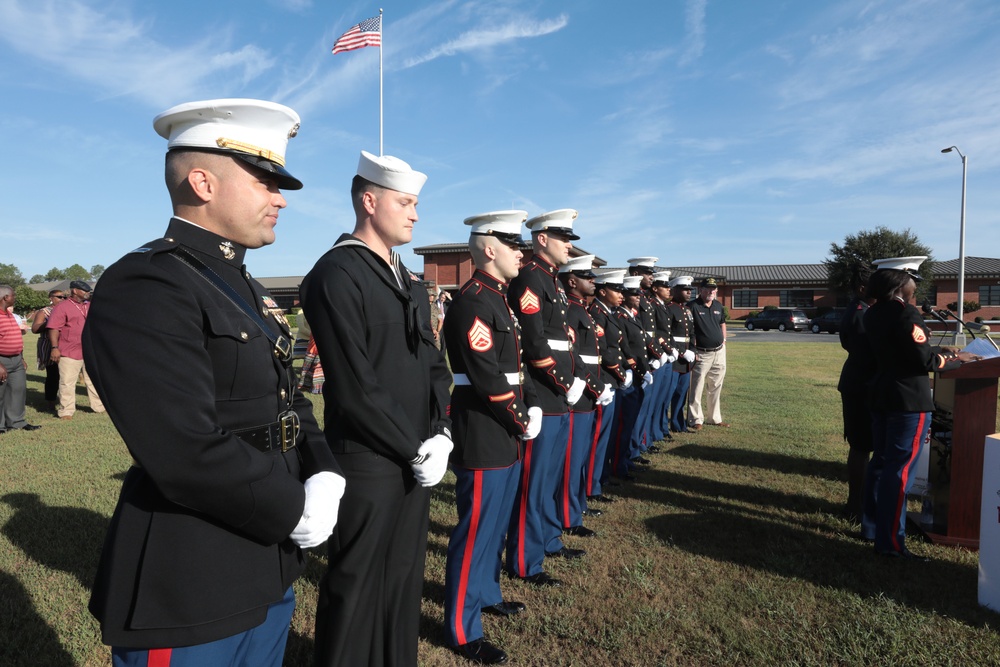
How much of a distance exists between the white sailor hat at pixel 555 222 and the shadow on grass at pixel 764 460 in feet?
12.9

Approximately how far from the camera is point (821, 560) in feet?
14.4

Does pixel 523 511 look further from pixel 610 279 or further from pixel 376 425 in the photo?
pixel 610 279

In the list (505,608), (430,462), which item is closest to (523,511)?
(505,608)

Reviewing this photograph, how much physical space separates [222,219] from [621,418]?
5.76 metres

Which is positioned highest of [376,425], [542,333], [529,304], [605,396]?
[529,304]

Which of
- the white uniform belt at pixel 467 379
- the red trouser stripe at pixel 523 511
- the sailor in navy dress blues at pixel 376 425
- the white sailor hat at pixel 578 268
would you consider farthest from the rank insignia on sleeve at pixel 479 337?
the white sailor hat at pixel 578 268

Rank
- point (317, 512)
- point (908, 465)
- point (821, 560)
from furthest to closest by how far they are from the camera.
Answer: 1. point (821, 560)
2. point (908, 465)
3. point (317, 512)

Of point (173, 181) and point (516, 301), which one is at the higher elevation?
point (173, 181)

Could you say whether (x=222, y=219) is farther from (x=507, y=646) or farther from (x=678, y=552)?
(x=678, y=552)

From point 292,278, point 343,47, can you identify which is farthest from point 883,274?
point 292,278

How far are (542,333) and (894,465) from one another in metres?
2.58

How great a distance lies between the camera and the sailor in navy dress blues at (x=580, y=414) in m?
4.79

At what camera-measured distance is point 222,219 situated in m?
1.64

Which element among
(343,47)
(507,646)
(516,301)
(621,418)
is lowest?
(507,646)
